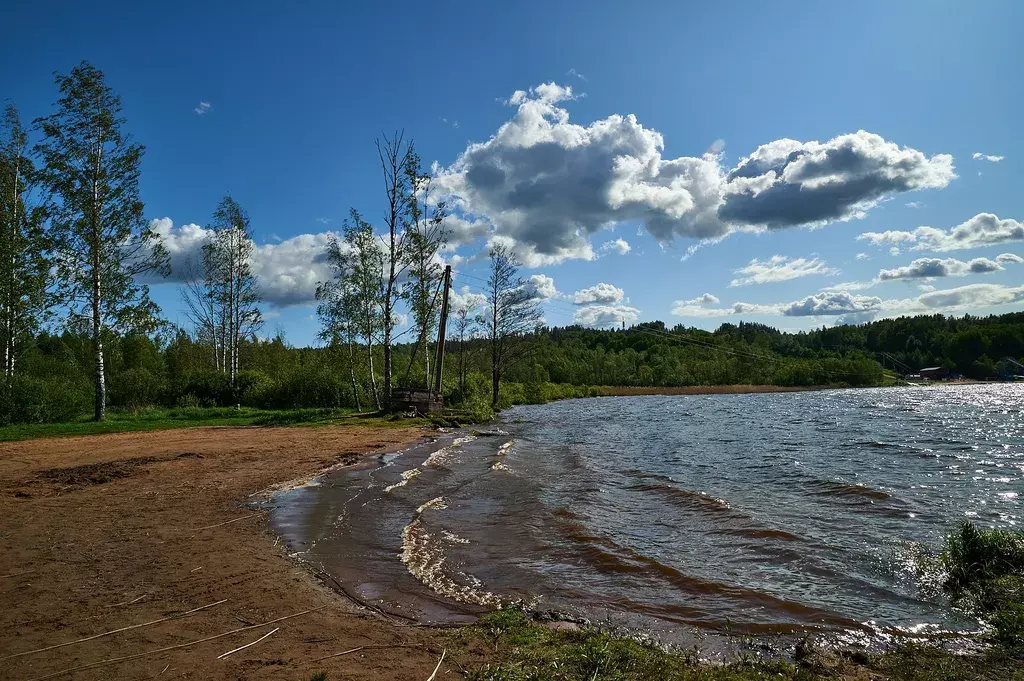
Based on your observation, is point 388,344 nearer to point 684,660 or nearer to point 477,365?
point 477,365

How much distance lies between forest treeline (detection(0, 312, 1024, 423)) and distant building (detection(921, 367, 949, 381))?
10.4ft

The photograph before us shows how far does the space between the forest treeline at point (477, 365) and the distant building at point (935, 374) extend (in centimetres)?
316

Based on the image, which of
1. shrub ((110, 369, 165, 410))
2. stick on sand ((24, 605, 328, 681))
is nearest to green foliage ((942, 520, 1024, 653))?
stick on sand ((24, 605, 328, 681))

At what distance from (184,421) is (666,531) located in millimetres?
26245

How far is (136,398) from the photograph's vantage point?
33500 millimetres

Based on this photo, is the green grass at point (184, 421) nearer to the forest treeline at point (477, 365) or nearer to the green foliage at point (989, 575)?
the forest treeline at point (477, 365)

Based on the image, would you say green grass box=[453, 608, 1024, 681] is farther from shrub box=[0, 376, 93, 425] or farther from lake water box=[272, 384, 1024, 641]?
shrub box=[0, 376, 93, 425]

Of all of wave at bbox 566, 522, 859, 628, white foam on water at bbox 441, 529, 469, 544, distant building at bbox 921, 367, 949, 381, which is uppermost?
wave at bbox 566, 522, 859, 628

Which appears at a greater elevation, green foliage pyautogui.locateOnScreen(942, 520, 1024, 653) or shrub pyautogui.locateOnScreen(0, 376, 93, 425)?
shrub pyautogui.locateOnScreen(0, 376, 93, 425)

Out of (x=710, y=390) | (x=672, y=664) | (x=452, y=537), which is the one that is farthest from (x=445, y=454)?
(x=710, y=390)

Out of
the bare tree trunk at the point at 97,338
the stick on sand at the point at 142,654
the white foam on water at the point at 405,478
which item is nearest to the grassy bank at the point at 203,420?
the bare tree trunk at the point at 97,338

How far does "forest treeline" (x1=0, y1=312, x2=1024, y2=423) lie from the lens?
1304 inches

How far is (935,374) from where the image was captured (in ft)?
358

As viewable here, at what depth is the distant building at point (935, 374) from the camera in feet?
352
